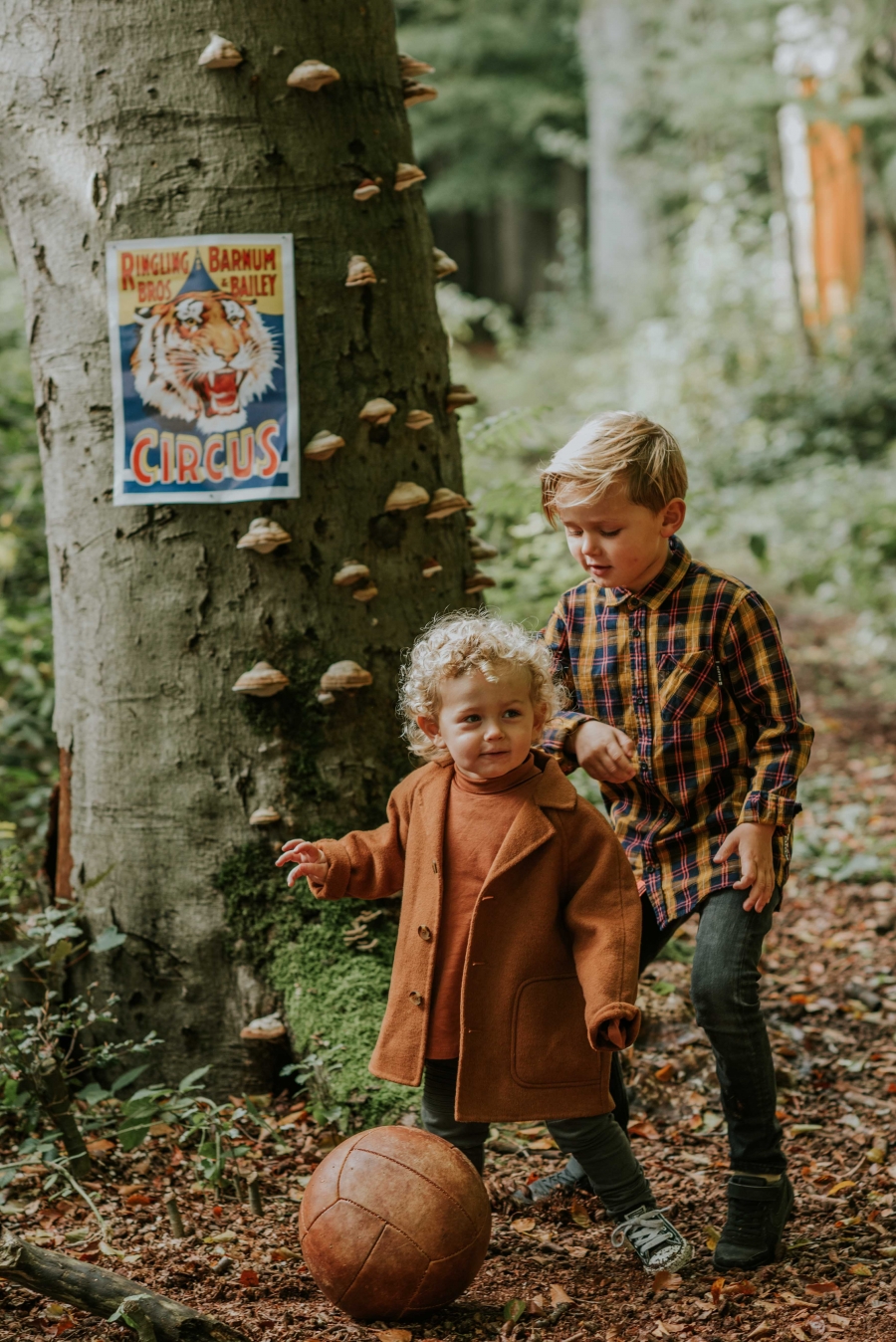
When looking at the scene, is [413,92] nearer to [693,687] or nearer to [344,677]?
[344,677]

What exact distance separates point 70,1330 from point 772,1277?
1.65 meters

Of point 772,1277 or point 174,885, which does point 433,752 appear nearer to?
point 174,885

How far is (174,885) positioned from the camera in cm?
358

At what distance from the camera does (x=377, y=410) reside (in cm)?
347

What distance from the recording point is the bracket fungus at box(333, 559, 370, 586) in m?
3.47

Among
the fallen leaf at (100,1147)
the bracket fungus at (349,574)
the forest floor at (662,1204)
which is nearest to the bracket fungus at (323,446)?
the bracket fungus at (349,574)

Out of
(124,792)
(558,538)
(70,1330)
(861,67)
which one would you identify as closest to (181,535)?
(124,792)

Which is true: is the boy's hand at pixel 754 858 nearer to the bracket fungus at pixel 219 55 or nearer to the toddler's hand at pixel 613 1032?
the toddler's hand at pixel 613 1032

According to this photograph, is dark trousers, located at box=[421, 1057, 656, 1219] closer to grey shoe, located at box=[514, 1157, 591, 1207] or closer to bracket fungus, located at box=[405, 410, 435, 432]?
grey shoe, located at box=[514, 1157, 591, 1207]

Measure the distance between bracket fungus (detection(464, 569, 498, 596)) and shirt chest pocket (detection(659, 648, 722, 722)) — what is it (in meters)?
1.09

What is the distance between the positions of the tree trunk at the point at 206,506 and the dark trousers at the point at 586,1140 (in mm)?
843

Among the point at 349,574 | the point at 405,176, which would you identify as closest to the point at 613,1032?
the point at 349,574

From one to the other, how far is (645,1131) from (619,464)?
211cm

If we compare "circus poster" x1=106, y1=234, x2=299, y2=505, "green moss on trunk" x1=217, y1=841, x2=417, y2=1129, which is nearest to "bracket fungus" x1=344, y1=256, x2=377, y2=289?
"circus poster" x1=106, y1=234, x2=299, y2=505
